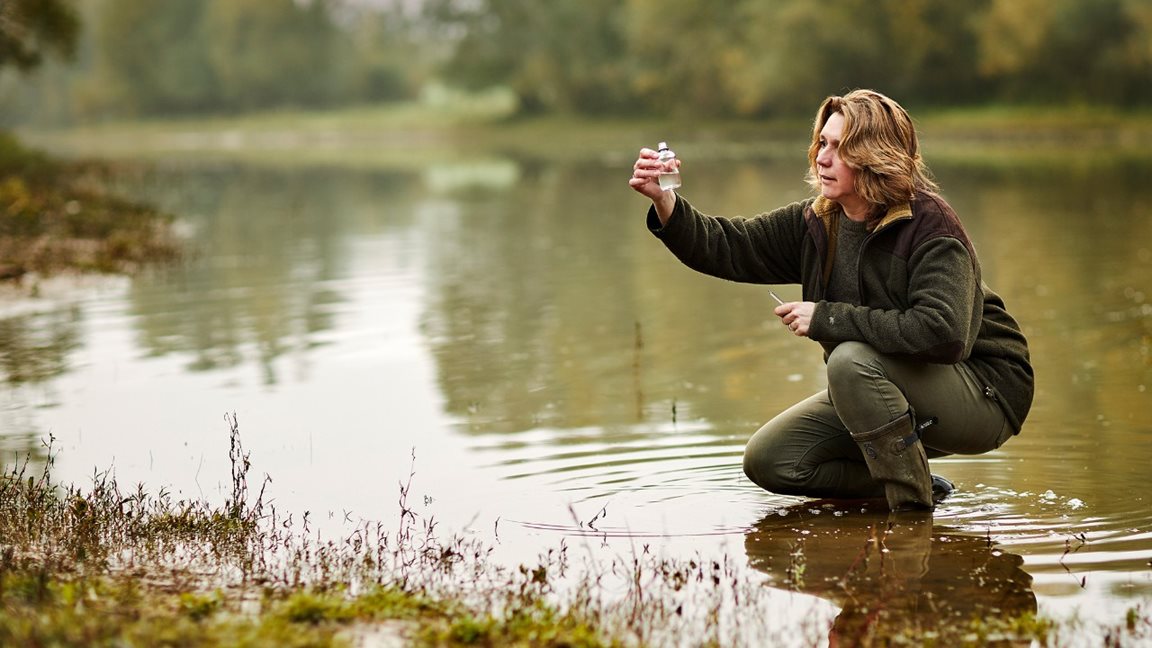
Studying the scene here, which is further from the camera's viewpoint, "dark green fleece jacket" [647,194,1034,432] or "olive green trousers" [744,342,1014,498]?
"olive green trousers" [744,342,1014,498]

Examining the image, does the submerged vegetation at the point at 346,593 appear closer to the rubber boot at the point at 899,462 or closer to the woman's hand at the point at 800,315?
the rubber boot at the point at 899,462

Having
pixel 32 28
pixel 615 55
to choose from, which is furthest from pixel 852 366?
pixel 615 55

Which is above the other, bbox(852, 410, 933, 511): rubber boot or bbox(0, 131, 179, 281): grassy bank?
bbox(0, 131, 179, 281): grassy bank

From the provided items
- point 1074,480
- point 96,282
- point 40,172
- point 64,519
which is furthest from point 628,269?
point 40,172

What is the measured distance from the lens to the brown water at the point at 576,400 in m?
5.26

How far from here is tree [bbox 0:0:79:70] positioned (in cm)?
2266

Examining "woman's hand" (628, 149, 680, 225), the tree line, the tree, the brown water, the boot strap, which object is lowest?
the brown water

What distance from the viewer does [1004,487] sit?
602cm

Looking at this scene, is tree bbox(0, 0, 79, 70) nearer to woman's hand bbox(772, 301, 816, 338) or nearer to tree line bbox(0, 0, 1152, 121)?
tree line bbox(0, 0, 1152, 121)

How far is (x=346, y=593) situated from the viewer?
178 inches

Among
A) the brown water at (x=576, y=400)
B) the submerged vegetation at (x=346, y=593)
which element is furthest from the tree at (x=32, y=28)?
the submerged vegetation at (x=346, y=593)

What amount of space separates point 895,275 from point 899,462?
683 mm

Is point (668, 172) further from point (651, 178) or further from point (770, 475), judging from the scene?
point (770, 475)

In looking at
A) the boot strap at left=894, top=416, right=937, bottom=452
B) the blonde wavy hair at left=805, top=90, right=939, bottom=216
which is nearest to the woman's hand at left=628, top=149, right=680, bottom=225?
the blonde wavy hair at left=805, top=90, right=939, bottom=216
